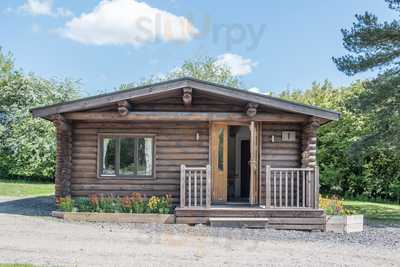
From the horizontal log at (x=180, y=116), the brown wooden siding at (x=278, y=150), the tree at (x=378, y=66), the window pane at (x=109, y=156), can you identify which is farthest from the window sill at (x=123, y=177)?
the tree at (x=378, y=66)

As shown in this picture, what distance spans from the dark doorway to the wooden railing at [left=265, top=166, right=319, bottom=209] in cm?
220

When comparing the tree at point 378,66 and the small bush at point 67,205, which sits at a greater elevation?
the tree at point 378,66

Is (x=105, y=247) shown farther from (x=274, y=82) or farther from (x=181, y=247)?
(x=274, y=82)

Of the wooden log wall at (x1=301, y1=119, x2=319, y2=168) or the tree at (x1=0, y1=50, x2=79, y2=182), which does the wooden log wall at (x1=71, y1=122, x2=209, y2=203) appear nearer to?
the wooden log wall at (x1=301, y1=119, x2=319, y2=168)

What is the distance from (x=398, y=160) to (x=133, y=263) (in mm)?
14742

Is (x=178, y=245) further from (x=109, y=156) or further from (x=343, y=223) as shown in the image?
(x=109, y=156)

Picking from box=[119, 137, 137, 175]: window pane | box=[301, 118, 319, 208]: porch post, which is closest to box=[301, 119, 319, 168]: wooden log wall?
box=[301, 118, 319, 208]: porch post

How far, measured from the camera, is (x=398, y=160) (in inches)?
701

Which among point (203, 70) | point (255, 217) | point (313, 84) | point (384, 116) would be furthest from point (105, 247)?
point (203, 70)

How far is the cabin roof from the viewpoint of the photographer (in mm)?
10664

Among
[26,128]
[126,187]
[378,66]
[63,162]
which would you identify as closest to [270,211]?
[126,187]

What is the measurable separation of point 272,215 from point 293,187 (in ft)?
4.56

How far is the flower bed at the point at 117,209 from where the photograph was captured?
10328mm

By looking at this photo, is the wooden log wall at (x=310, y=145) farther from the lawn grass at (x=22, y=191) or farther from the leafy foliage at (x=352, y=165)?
the lawn grass at (x=22, y=191)
